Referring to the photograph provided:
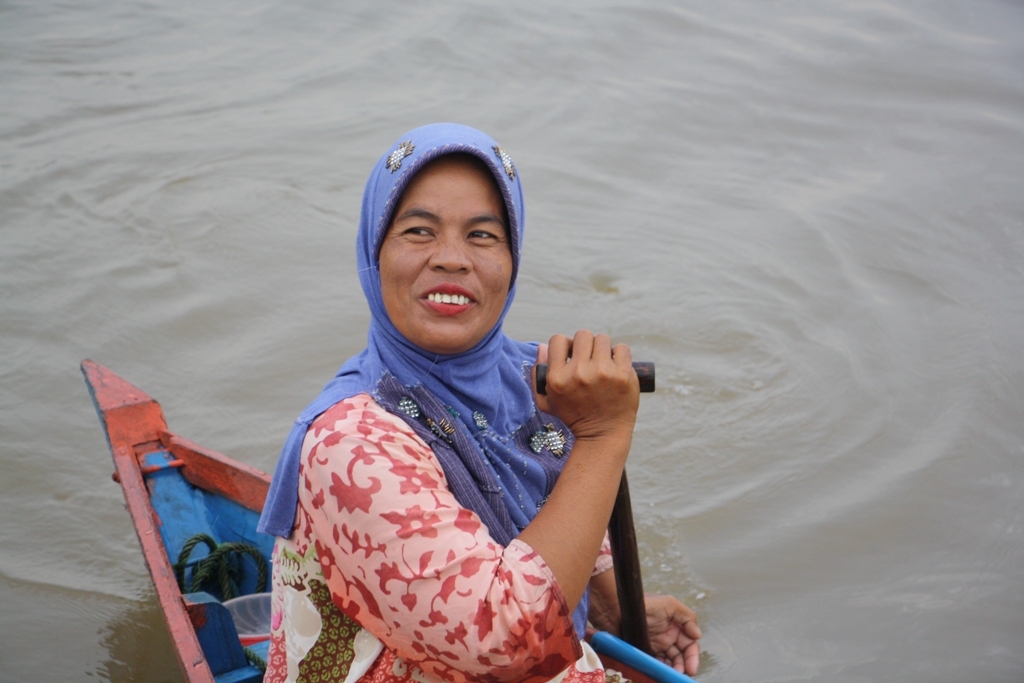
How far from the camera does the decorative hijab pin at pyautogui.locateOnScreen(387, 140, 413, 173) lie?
1.87 m

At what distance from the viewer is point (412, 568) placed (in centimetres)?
152

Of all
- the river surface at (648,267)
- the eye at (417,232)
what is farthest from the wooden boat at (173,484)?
the eye at (417,232)

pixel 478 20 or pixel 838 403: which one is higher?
pixel 478 20

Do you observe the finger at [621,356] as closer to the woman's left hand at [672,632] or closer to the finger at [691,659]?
the woman's left hand at [672,632]

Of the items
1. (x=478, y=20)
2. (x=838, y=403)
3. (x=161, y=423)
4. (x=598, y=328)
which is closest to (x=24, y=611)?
(x=161, y=423)

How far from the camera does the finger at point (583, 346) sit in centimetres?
178

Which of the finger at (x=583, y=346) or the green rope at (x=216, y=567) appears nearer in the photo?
the finger at (x=583, y=346)

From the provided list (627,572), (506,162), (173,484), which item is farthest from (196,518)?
(506,162)

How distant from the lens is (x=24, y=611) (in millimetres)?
3494

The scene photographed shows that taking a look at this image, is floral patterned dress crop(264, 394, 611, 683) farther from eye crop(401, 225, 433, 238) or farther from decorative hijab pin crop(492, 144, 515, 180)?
decorative hijab pin crop(492, 144, 515, 180)

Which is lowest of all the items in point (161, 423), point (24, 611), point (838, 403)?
point (24, 611)

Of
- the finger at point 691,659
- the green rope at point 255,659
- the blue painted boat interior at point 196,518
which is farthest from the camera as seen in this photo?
the blue painted boat interior at point 196,518

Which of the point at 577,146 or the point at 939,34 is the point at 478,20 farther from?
the point at 939,34

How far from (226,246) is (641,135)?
369cm
